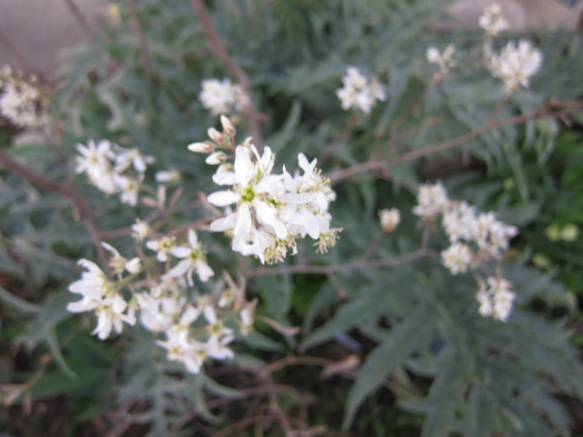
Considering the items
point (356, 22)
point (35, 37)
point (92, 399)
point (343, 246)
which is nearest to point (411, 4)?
point (356, 22)

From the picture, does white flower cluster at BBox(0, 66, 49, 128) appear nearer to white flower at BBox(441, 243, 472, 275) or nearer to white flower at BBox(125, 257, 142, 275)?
white flower at BBox(125, 257, 142, 275)

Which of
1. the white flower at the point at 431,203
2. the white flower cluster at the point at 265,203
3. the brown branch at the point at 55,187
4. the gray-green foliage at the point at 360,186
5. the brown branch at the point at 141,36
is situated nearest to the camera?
the white flower cluster at the point at 265,203

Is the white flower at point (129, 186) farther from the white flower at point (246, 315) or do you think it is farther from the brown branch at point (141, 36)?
the brown branch at point (141, 36)

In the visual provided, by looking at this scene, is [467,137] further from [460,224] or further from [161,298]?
[161,298]

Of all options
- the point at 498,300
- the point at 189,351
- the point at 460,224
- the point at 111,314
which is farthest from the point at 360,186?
the point at 111,314

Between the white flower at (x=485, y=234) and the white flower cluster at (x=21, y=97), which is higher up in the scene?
the white flower cluster at (x=21, y=97)

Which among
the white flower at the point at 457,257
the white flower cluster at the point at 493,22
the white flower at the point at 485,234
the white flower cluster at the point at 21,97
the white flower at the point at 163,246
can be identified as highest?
the white flower cluster at the point at 493,22

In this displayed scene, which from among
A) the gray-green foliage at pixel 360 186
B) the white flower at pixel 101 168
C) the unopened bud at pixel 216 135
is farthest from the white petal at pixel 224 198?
the gray-green foliage at pixel 360 186
